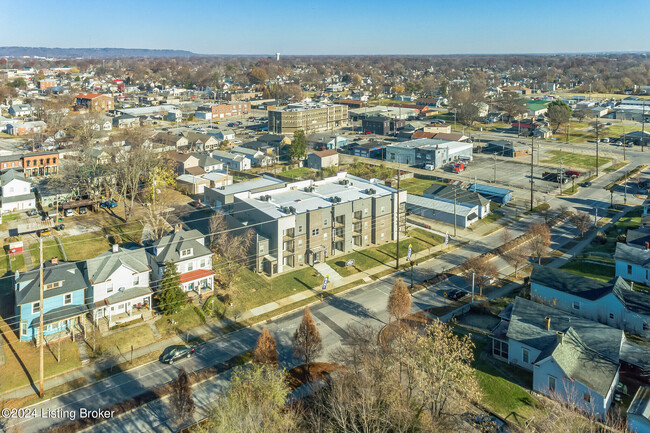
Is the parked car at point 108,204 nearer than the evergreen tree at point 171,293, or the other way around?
the evergreen tree at point 171,293

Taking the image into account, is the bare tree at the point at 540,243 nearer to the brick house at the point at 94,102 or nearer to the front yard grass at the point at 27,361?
the front yard grass at the point at 27,361

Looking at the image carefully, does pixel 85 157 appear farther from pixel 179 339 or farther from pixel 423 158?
pixel 423 158

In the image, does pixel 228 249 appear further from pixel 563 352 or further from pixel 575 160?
pixel 575 160

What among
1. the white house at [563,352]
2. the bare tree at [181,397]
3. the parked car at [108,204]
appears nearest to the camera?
the bare tree at [181,397]

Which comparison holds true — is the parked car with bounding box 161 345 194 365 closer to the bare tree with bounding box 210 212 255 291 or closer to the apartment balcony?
the bare tree with bounding box 210 212 255 291

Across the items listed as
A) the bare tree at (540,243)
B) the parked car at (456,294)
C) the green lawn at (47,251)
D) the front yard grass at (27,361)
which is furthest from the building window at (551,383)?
the green lawn at (47,251)

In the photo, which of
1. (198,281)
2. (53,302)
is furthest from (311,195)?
(53,302)
